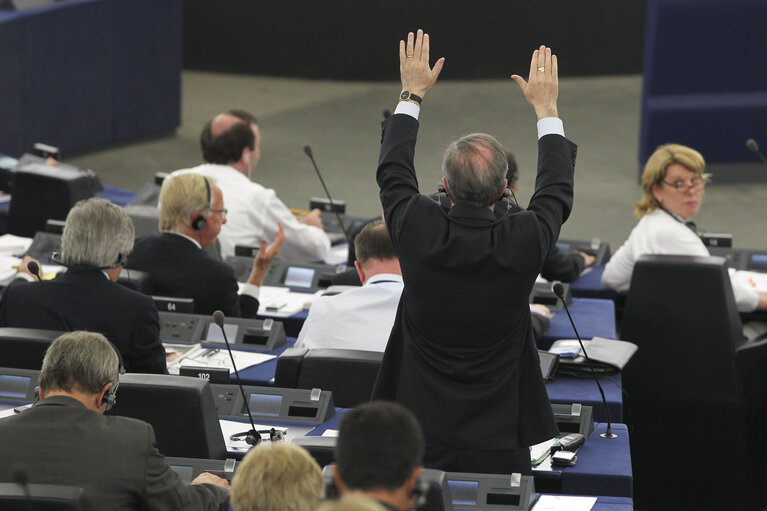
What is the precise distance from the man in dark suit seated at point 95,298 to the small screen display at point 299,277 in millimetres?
1455

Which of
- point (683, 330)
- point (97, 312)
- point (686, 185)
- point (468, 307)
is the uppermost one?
point (686, 185)

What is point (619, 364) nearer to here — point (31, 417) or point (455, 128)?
point (31, 417)

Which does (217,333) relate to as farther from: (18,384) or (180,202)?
(18,384)

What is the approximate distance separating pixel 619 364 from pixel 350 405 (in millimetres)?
807

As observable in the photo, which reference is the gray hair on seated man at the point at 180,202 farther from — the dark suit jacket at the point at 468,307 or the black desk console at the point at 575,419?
the dark suit jacket at the point at 468,307

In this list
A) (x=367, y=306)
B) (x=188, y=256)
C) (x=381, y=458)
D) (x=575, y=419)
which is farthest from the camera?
Answer: (x=188, y=256)

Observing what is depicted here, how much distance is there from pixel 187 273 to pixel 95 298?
0.89m

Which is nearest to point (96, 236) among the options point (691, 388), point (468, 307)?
point (468, 307)

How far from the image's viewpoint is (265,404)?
3.45m

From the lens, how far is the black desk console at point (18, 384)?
345 cm

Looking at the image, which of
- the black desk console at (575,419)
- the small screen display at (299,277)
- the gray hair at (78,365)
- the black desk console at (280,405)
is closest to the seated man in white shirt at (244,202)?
the small screen display at (299,277)

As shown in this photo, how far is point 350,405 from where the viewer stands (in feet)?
11.5

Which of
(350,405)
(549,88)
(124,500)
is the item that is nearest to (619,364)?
(350,405)

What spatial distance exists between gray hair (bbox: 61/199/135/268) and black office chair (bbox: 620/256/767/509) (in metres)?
1.85
